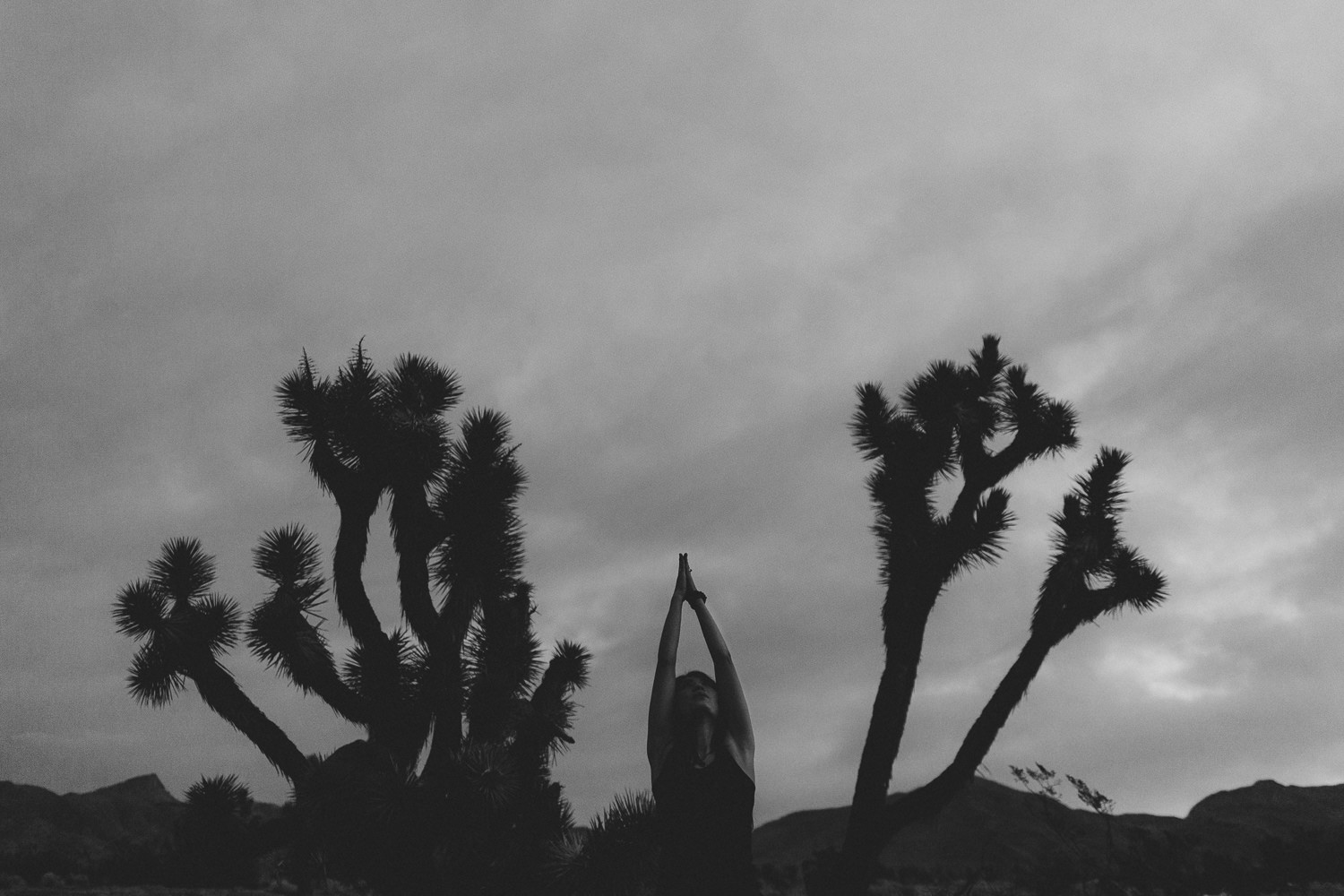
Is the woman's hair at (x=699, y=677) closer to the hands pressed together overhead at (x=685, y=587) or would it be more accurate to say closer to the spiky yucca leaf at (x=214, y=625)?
Answer: the hands pressed together overhead at (x=685, y=587)

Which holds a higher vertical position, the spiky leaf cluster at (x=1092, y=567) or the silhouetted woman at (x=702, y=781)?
the spiky leaf cluster at (x=1092, y=567)

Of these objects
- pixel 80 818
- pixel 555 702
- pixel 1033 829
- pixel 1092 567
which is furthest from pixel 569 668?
pixel 80 818

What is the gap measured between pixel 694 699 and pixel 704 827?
0.32 meters

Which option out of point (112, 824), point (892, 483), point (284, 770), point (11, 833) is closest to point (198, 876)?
point (284, 770)

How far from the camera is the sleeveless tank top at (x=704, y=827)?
2.48 metres

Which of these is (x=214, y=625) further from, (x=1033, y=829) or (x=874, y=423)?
(x=1033, y=829)

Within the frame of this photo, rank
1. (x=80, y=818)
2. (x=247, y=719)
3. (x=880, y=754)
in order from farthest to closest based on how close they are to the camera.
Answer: (x=80, y=818)
(x=880, y=754)
(x=247, y=719)

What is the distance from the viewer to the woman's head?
2676 millimetres

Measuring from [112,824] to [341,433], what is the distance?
2880cm

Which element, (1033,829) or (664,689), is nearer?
(664,689)

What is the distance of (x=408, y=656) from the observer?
1283 centimetres

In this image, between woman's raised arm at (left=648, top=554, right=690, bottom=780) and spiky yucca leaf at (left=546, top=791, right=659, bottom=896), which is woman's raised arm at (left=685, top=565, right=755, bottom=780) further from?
spiky yucca leaf at (left=546, top=791, right=659, bottom=896)

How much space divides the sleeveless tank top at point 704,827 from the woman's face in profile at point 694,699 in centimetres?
10

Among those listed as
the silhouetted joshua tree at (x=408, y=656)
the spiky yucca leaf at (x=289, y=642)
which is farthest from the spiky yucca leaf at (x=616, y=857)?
the spiky yucca leaf at (x=289, y=642)
